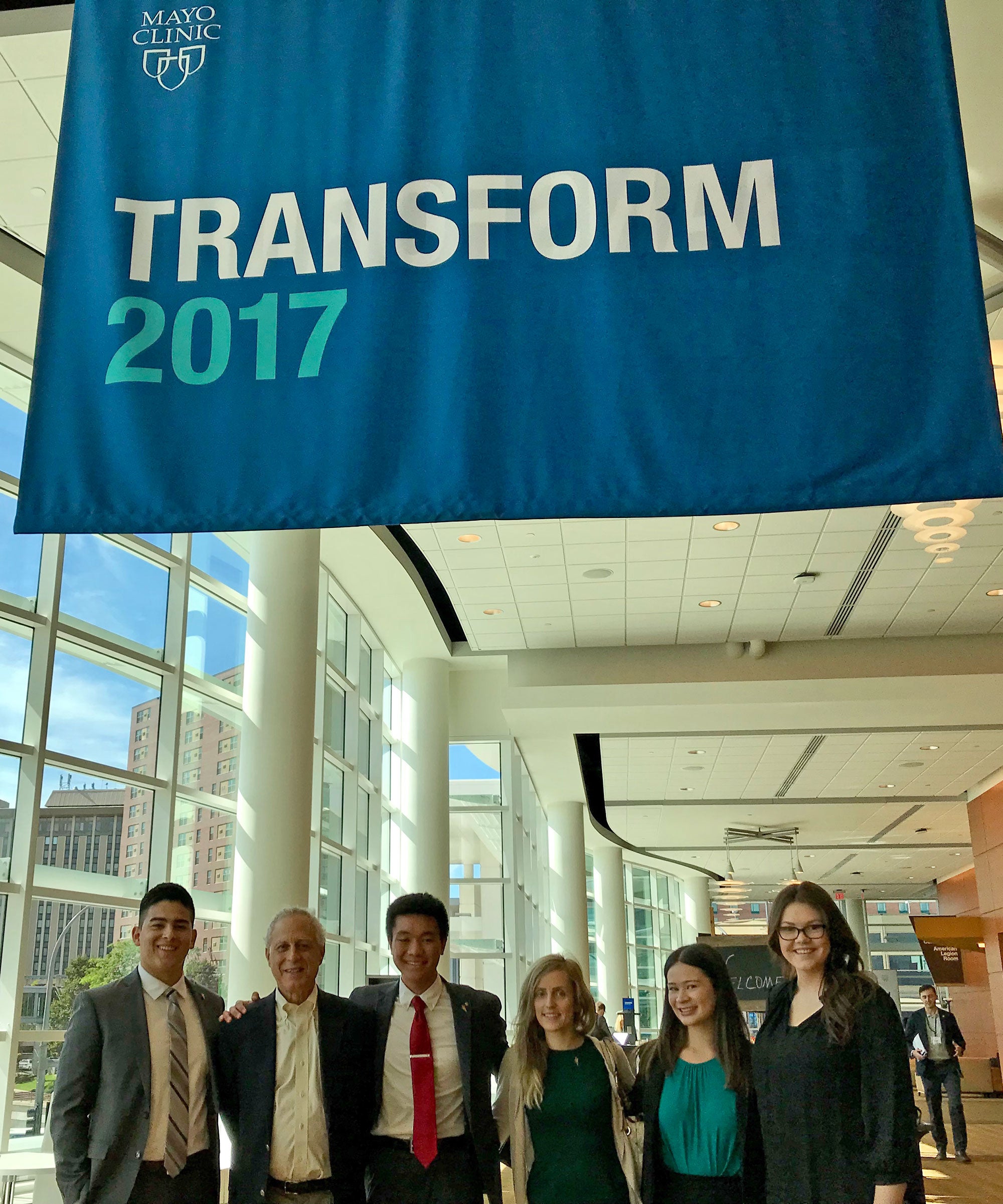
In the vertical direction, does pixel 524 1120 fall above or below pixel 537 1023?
below

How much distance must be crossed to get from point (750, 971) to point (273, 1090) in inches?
800

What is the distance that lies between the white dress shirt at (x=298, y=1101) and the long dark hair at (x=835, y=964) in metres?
1.34

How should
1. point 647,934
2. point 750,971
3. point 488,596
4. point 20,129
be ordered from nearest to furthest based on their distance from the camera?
1. point 20,129
2. point 488,596
3. point 750,971
4. point 647,934

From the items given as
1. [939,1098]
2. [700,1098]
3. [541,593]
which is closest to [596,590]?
[541,593]

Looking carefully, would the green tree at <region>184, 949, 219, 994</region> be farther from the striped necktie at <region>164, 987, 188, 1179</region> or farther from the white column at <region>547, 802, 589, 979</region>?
the white column at <region>547, 802, 589, 979</region>

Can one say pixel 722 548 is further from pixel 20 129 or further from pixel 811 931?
pixel 811 931

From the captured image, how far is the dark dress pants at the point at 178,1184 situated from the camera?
10.0 feet

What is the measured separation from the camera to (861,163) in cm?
222

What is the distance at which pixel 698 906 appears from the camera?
3116 cm

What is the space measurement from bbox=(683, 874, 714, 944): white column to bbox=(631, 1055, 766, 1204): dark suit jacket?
94.4 ft

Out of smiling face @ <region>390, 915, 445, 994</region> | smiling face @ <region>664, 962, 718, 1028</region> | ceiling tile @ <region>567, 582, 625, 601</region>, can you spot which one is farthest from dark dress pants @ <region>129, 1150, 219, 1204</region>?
ceiling tile @ <region>567, 582, 625, 601</region>

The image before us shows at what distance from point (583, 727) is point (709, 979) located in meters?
12.1

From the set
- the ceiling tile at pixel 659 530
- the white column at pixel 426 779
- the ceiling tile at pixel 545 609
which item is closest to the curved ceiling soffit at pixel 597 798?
the white column at pixel 426 779

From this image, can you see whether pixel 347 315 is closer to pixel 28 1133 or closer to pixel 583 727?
pixel 28 1133
